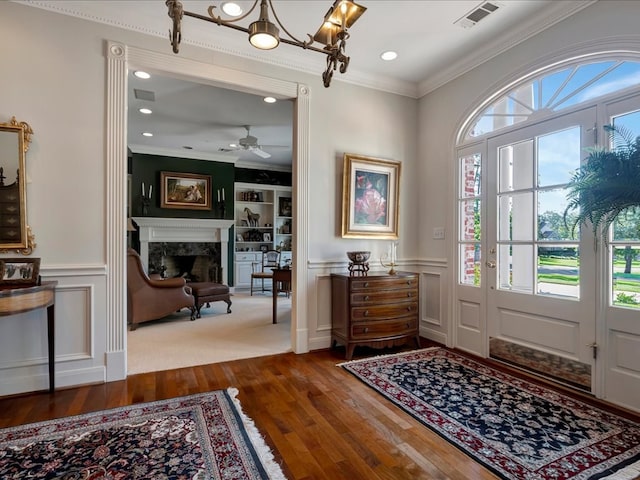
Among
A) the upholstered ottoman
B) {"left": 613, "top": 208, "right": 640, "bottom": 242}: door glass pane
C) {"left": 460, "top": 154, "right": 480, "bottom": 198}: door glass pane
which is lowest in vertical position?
the upholstered ottoman

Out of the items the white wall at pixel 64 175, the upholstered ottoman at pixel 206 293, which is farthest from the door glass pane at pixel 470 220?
the upholstered ottoman at pixel 206 293

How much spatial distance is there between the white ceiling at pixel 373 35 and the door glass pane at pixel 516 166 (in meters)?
0.93

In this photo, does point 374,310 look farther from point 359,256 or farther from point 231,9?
point 231,9

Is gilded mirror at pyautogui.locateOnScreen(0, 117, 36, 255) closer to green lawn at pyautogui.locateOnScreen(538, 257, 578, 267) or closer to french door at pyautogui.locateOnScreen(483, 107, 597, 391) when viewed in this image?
french door at pyautogui.locateOnScreen(483, 107, 597, 391)

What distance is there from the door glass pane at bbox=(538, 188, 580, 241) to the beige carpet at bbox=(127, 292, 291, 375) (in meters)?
2.67

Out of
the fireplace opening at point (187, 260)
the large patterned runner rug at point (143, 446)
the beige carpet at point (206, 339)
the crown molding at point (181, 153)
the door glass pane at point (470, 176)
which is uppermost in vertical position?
A: the crown molding at point (181, 153)

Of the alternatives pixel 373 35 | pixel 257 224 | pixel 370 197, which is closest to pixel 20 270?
pixel 370 197

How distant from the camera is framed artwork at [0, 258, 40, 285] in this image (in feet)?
7.84

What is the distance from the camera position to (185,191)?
7.11 m

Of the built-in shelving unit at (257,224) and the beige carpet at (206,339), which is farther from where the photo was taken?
the built-in shelving unit at (257,224)

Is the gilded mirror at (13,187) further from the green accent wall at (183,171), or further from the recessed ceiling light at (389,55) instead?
the green accent wall at (183,171)

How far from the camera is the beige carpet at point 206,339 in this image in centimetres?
328

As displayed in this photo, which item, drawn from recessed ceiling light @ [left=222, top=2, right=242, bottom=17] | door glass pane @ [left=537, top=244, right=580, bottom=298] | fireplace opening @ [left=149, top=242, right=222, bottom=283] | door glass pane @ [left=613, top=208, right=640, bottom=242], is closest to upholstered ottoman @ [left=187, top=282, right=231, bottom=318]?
fireplace opening @ [left=149, top=242, right=222, bottom=283]

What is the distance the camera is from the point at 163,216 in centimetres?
Answer: 693
